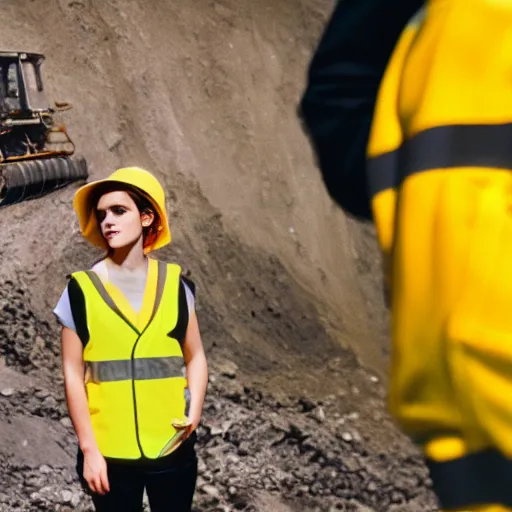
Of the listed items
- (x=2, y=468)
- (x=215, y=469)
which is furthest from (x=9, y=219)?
Result: (x=215, y=469)

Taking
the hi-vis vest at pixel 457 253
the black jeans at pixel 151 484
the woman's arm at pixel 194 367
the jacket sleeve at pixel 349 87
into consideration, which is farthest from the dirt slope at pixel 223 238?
the hi-vis vest at pixel 457 253

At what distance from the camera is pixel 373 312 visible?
192 inches

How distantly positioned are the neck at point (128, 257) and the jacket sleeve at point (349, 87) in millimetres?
1301

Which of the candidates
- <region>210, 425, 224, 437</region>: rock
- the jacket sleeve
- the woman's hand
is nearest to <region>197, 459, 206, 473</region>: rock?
<region>210, 425, 224, 437</region>: rock

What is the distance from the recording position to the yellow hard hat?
2145 mm

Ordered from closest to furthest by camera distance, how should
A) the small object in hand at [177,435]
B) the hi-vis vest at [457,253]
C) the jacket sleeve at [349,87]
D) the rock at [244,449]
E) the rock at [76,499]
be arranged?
the hi-vis vest at [457,253], the jacket sleeve at [349,87], the small object in hand at [177,435], the rock at [76,499], the rock at [244,449]

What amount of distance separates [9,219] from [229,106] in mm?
1601

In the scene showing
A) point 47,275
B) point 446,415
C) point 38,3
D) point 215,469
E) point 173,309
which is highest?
point 38,3

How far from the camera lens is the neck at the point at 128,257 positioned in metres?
2.14

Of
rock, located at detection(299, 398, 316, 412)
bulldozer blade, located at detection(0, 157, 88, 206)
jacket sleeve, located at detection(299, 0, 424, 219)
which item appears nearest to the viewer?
jacket sleeve, located at detection(299, 0, 424, 219)

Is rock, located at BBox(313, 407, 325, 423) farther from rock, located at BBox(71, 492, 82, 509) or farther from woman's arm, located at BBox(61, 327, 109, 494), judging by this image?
woman's arm, located at BBox(61, 327, 109, 494)

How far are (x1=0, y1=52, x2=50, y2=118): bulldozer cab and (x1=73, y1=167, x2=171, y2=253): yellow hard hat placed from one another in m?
2.78

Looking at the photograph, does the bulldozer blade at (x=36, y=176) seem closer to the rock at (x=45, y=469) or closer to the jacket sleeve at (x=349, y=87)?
the rock at (x=45, y=469)

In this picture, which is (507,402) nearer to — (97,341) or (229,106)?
(97,341)
